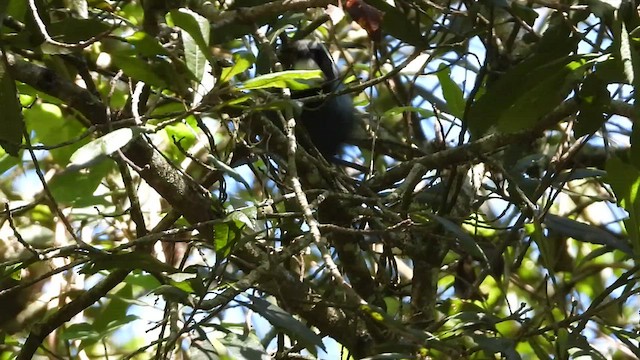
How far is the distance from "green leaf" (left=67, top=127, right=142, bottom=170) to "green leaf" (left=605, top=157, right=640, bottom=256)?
0.58m

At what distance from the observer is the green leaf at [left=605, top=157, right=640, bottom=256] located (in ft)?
3.50

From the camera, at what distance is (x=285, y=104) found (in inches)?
40.0

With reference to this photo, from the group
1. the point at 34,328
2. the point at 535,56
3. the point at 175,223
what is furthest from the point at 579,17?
the point at 34,328

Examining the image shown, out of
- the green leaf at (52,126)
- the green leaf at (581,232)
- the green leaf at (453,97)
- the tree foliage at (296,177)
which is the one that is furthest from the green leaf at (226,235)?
the green leaf at (52,126)

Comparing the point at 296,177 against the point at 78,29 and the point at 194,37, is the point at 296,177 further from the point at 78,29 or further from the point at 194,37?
the point at 78,29

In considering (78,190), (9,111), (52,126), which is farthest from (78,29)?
(52,126)

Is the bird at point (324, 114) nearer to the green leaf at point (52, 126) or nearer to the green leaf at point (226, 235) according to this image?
the green leaf at point (52, 126)

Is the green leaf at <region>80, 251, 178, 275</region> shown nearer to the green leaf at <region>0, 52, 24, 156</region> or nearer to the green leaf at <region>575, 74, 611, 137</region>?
the green leaf at <region>0, 52, 24, 156</region>

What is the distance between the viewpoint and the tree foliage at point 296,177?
1.01 meters

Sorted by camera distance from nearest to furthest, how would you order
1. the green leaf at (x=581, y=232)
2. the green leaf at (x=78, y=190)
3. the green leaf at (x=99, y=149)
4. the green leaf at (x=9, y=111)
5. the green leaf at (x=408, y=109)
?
the green leaf at (x=99, y=149)
the green leaf at (x=9, y=111)
the green leaf at (x=581, y=232)
the green leaf at (x=78, y=190)
the green leaf at (x=408, y=109)

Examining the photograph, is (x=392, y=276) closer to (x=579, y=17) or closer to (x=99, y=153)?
(x=579, y=17)

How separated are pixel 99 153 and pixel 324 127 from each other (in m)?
1.18

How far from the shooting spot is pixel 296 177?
1082 mm

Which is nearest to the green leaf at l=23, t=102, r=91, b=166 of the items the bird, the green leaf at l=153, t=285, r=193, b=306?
the bird
